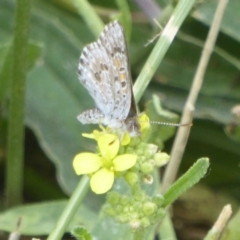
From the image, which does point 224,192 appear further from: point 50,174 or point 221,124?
point 50,174

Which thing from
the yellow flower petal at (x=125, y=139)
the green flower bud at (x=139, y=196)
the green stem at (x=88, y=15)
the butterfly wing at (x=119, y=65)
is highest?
the green stem at (x=88, y=15)

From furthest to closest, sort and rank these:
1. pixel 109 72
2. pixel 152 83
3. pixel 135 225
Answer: pixel 152 83
pixel 109 72
pixel 135 225

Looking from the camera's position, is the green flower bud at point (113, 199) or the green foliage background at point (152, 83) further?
the green foliage background at point (152, 83)

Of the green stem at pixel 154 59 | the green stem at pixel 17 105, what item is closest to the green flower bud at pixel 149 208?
the green stem at pixel 154 59

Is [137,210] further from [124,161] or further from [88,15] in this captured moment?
[88,15]

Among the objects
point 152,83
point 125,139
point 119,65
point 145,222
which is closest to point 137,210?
point 145,222

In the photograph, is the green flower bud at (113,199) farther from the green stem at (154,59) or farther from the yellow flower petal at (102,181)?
the green stem at (154,59)

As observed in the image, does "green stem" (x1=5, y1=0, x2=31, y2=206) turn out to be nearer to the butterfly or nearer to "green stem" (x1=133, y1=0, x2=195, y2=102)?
the butterfly
